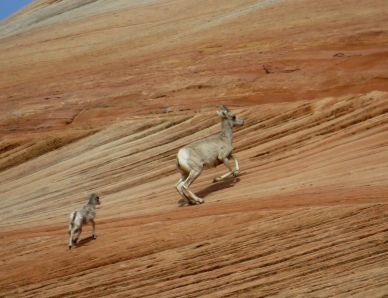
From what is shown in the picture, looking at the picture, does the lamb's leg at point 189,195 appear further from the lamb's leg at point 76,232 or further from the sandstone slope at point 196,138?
the lamb's leg at point 76,232

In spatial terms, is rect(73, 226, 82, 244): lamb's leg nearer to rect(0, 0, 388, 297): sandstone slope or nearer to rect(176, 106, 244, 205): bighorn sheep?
rect(0, 0, 388, 297): sandstone slope

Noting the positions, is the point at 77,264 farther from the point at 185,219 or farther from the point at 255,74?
the point at 255,74

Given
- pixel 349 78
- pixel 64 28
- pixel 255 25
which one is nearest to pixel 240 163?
pixel 349 78

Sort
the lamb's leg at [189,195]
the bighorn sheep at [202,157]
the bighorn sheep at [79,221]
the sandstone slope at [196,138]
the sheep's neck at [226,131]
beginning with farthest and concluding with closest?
the sheep's neck at [226,131] → the bighorn sheep at [202,157] → the lamb's leg at [189,195] → the bighorn sheep at [79,221] → the sandstone slope at [196,138]

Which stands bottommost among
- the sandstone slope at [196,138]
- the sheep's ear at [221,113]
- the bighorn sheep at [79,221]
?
the sandstone slope at [196,138]

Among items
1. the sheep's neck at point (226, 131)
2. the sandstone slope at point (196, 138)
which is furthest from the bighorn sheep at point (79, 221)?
the sheep's neck at point (226, 131)

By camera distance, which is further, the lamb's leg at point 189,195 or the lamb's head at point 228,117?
the lamb's head at point 228,117

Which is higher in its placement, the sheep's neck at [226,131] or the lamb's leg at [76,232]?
the lamb's leg at [76,232]

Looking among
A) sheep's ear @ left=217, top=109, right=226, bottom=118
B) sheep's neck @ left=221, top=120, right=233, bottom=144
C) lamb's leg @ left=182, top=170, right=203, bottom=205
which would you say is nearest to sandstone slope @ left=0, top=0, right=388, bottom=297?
lamb's leg @ left=182, top=170, right=203, bottom=205

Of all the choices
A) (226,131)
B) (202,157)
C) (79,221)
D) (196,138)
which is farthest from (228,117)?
(79,221)

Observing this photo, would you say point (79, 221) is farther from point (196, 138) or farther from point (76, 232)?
point (196, 138)
